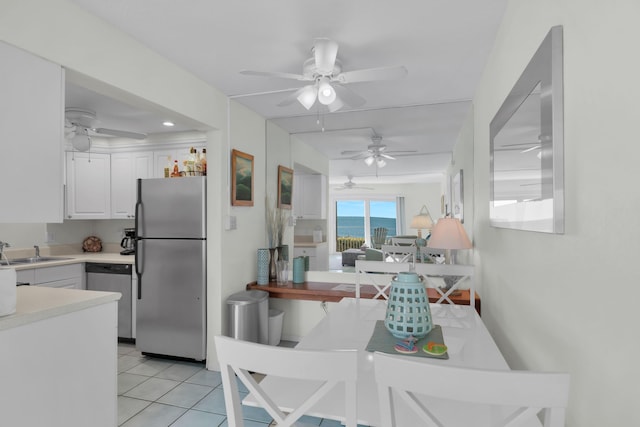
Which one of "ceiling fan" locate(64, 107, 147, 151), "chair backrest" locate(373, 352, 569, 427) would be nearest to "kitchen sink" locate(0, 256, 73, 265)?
"ceiling fan" locate(64, 107, 147, 151)

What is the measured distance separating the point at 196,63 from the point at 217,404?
2.47 m

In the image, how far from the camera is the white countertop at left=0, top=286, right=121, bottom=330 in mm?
1564

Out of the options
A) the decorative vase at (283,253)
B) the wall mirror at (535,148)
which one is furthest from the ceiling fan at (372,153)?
the wall mirror at (535,148)

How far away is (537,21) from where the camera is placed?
4.31ft

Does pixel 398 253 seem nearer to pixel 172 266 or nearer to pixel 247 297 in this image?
pixel 247 297

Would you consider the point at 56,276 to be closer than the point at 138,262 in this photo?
No

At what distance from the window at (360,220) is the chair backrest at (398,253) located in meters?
0.29

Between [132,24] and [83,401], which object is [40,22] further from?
[83,401]

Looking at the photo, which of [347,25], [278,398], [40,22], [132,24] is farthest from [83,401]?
[347,25]

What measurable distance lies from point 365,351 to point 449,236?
1.01 metres

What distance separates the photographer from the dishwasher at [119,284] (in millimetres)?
3805

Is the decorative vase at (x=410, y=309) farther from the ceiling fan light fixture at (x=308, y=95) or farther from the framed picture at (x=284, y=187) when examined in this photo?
the framed picture at (x=284, y=187)

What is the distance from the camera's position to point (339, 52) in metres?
2.34

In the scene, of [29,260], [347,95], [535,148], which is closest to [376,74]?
[347,95]
